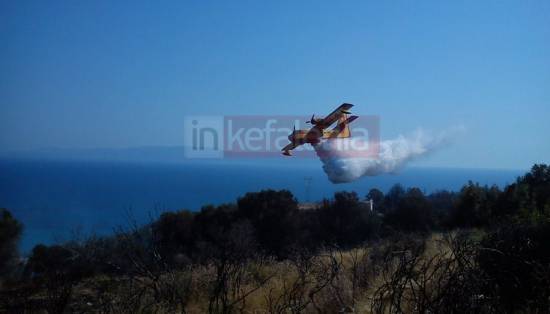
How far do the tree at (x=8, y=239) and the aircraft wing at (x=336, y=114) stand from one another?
25.8 metres

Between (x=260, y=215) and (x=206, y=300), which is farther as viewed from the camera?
(x=260, y=215)

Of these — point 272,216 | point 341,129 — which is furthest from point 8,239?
point 341,129

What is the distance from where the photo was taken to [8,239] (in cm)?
3061

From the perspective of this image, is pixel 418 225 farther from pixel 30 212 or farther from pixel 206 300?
pixel 30 212

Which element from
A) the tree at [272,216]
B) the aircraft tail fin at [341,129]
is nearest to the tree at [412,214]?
the tree at [272,216]

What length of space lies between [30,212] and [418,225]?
70842 millimetres

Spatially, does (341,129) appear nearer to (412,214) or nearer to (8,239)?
(412,214)

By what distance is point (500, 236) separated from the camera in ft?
22.0

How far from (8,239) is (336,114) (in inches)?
1060

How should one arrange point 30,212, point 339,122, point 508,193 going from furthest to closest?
1. point 30,212
2. point 508,193
3. point 339,122

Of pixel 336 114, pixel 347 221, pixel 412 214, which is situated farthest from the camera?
pixel 347 221

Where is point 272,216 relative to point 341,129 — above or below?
below

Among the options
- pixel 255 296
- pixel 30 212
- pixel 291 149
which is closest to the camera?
pixel 255 296

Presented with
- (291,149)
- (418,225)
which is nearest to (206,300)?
(291,149)
